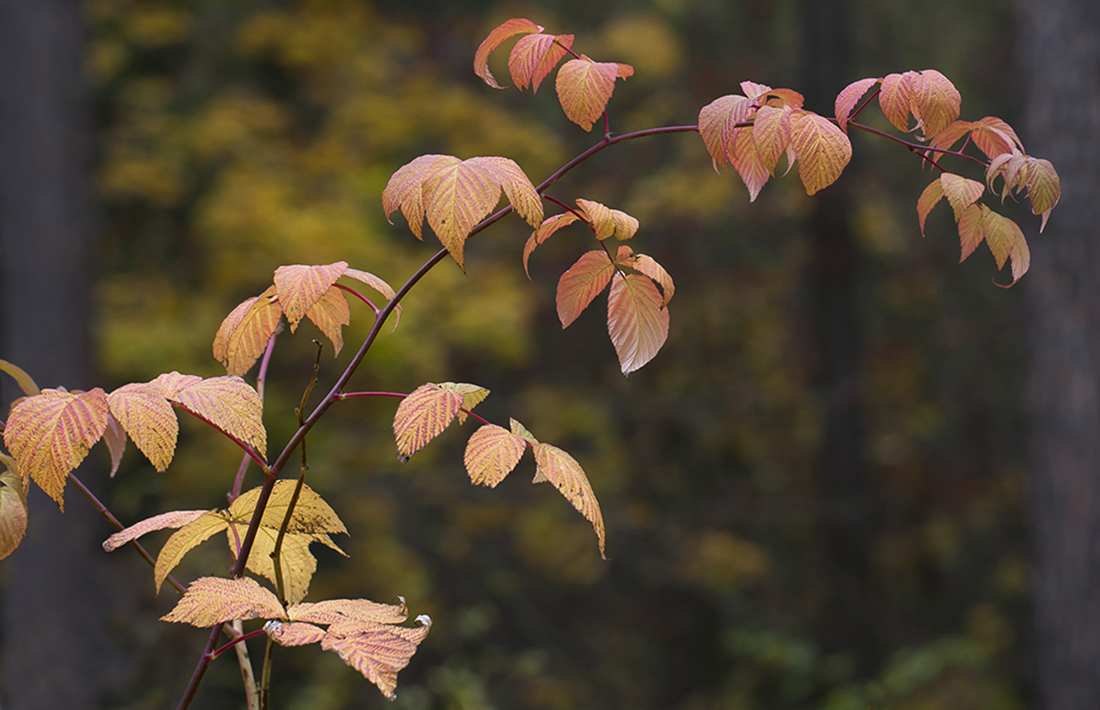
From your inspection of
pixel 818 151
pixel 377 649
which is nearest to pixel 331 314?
pixel 377 649

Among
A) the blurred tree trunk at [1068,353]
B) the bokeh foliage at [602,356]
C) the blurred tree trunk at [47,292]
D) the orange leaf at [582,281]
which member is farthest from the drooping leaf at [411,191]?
the blurred tree trunk at [47,292]

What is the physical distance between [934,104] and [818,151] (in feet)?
0.54

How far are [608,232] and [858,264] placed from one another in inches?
223

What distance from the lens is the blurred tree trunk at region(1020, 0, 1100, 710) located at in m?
3.26

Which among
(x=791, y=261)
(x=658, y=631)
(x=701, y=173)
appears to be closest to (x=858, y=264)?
(x=791, y=261)

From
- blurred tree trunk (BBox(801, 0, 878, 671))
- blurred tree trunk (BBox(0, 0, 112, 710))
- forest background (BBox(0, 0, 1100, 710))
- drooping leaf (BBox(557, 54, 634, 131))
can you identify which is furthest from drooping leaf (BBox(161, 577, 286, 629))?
blurred tree trunk (BBox(801, 0, 878, 671))

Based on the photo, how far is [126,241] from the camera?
18.6 ft

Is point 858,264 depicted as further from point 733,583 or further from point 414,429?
point 414,429

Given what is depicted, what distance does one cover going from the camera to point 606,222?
0.94m

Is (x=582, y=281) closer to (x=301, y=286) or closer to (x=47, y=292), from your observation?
(x=301, y=286)

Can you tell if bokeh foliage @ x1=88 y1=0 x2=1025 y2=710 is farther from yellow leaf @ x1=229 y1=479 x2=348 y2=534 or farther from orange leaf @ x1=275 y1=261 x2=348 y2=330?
orange leaf @ x1=275 y1=261 x2=348 y2=330

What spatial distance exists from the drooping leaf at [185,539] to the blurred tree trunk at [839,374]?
5.39m

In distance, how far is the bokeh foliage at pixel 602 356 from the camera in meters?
5.14

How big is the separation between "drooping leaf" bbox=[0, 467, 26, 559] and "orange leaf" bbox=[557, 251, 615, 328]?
589mm
